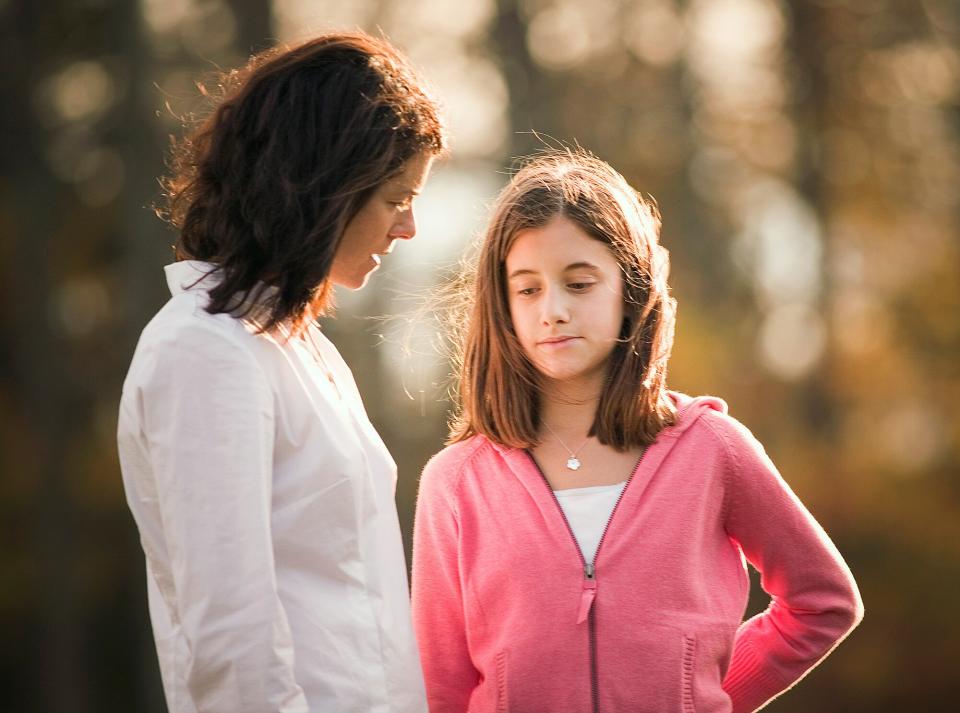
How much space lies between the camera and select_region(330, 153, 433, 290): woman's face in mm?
2150

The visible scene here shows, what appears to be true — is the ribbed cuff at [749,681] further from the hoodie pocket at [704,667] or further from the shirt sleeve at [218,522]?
the shirt sleeve at [218,522]

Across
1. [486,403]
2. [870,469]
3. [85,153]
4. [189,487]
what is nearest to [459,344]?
[486,403]

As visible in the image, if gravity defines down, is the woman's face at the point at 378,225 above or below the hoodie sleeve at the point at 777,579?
above

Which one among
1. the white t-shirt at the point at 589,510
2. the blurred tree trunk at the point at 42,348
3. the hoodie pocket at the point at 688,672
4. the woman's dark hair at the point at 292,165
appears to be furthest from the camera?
the blurred tree trunk at the point at 42,348

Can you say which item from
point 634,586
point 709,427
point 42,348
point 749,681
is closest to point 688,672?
point 634,586

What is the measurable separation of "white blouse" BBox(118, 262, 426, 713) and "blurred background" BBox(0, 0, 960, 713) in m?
7.86

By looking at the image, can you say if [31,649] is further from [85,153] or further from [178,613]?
[178,613]

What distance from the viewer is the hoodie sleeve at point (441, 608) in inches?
95.3

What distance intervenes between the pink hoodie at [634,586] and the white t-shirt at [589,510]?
27 millimetres

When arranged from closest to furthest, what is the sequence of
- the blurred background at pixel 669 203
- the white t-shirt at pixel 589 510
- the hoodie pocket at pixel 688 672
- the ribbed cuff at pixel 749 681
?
the hoodie pocket at pixel 688 672 < the white t-shirt at pixel 589 510 < the ribbed cuff at pixel 749 681 < the blurred background at pixel 669 203

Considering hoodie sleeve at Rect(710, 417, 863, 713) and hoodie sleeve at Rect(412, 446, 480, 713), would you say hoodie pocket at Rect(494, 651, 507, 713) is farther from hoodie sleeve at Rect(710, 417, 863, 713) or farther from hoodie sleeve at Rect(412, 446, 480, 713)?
hoodie sleeve at Rect(710, 417, 863, 713)

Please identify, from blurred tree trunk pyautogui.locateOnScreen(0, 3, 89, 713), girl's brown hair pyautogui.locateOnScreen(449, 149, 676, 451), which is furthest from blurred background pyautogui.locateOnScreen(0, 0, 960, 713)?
girl's brown hair pyautogui.locateOnScreen(449, 149, 676, 451)

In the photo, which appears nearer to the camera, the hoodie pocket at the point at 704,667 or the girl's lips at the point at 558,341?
the hoodie pocket at the point at 704,667

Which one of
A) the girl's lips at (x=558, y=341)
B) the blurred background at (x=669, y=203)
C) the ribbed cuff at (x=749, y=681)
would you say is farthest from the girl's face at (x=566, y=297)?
the blurred background at (x=669, y=203)
